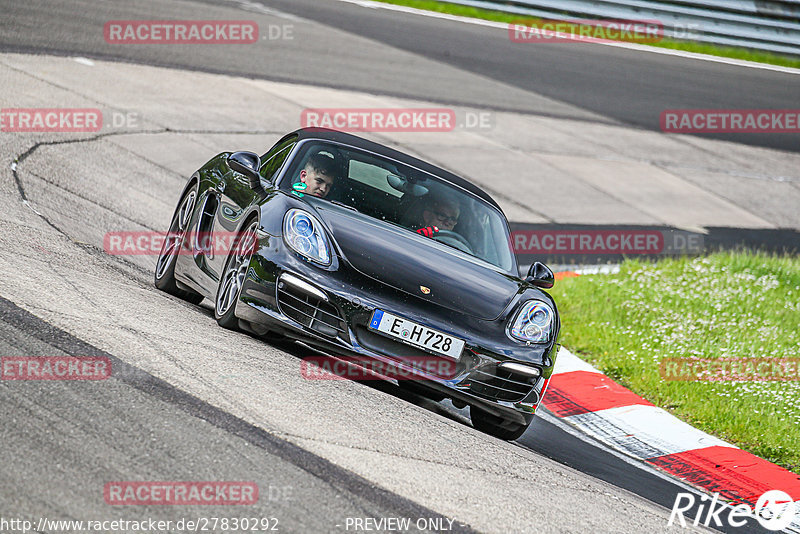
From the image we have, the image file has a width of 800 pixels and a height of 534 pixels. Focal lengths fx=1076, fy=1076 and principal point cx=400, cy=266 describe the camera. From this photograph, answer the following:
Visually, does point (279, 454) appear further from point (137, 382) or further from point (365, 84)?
point (365, 84)

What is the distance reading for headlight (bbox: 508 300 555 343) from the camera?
5898mm

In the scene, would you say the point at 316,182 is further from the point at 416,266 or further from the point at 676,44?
the point at 676,44

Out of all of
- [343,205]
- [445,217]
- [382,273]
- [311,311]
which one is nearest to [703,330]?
[445,217]

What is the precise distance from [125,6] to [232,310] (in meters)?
13.6

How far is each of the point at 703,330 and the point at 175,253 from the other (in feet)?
14.9

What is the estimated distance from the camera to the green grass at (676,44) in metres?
25.0

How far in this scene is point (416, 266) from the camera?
5.86 metres

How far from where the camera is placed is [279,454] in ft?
14.0

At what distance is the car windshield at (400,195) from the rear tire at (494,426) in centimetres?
99

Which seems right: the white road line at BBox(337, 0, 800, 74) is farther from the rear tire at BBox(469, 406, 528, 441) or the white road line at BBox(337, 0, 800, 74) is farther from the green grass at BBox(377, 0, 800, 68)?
the rear tire at BBox(469, 406, 528, 441)

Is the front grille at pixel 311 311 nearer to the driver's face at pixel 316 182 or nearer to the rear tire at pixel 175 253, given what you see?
the driver's face at pixel 316 182

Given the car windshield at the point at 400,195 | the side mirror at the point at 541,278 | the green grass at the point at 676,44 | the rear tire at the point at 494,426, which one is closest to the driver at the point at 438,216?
the car windshield at the point at 400,195

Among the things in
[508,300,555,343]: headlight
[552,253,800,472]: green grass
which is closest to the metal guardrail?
[552,253,800,472]: green grass

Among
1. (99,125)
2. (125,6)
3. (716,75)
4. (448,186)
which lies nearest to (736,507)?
(448,186)
